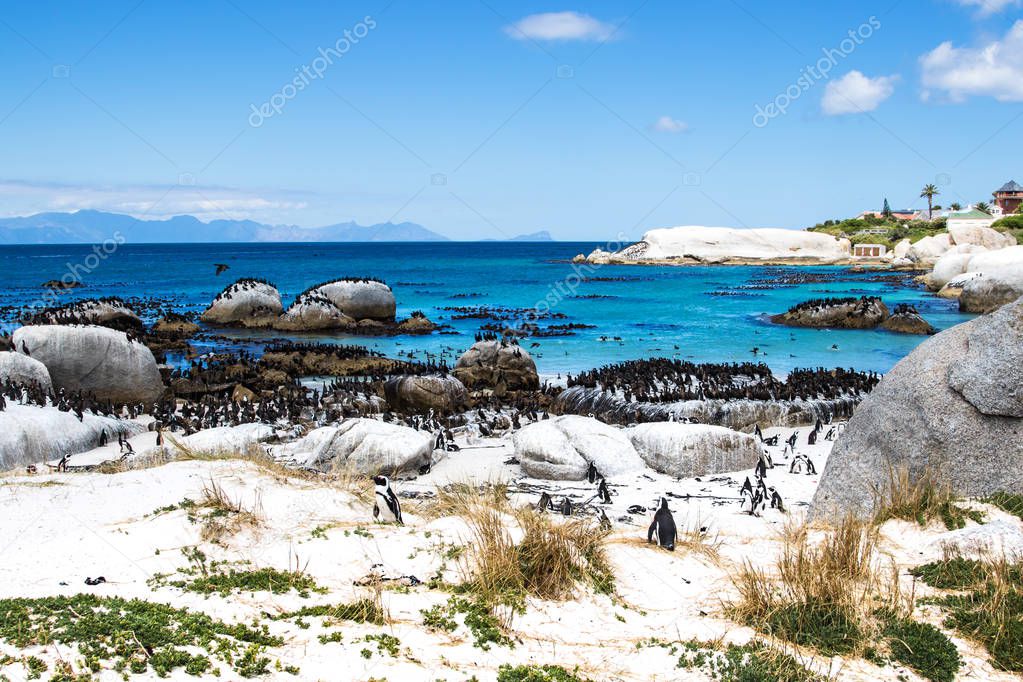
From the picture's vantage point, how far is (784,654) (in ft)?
18.2

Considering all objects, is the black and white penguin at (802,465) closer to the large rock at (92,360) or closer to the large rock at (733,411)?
the large rock at (733,411)

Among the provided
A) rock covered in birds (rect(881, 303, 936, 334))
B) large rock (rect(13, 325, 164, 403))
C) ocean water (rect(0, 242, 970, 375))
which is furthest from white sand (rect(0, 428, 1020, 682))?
rock covered in birds (rect(881, 303, 936, 334))

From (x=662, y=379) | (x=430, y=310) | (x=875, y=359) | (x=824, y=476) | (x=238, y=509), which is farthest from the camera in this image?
(x=430, y=310)

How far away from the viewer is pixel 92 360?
58.6ft

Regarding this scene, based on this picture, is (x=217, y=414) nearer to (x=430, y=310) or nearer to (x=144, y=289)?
(x=430, y=310)

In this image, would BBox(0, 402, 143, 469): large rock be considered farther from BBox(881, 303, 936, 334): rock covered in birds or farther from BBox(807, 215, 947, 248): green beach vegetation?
BBox(807, 215, 947, 248): green beach vegetation

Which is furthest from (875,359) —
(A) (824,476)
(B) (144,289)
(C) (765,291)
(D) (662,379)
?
(B) (144,289)

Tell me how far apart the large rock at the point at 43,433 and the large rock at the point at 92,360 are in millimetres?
3557

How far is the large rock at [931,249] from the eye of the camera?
72000 millimetres

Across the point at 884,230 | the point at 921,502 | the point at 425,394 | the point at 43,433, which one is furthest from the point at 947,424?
the point at 884,230

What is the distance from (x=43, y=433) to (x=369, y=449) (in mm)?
5434

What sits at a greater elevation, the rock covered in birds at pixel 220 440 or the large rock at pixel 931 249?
the large rock at pixel 931 249

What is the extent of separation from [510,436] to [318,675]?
33.4 ft

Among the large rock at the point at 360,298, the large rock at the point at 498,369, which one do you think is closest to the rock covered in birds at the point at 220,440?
the large rock at the point at 498,369
